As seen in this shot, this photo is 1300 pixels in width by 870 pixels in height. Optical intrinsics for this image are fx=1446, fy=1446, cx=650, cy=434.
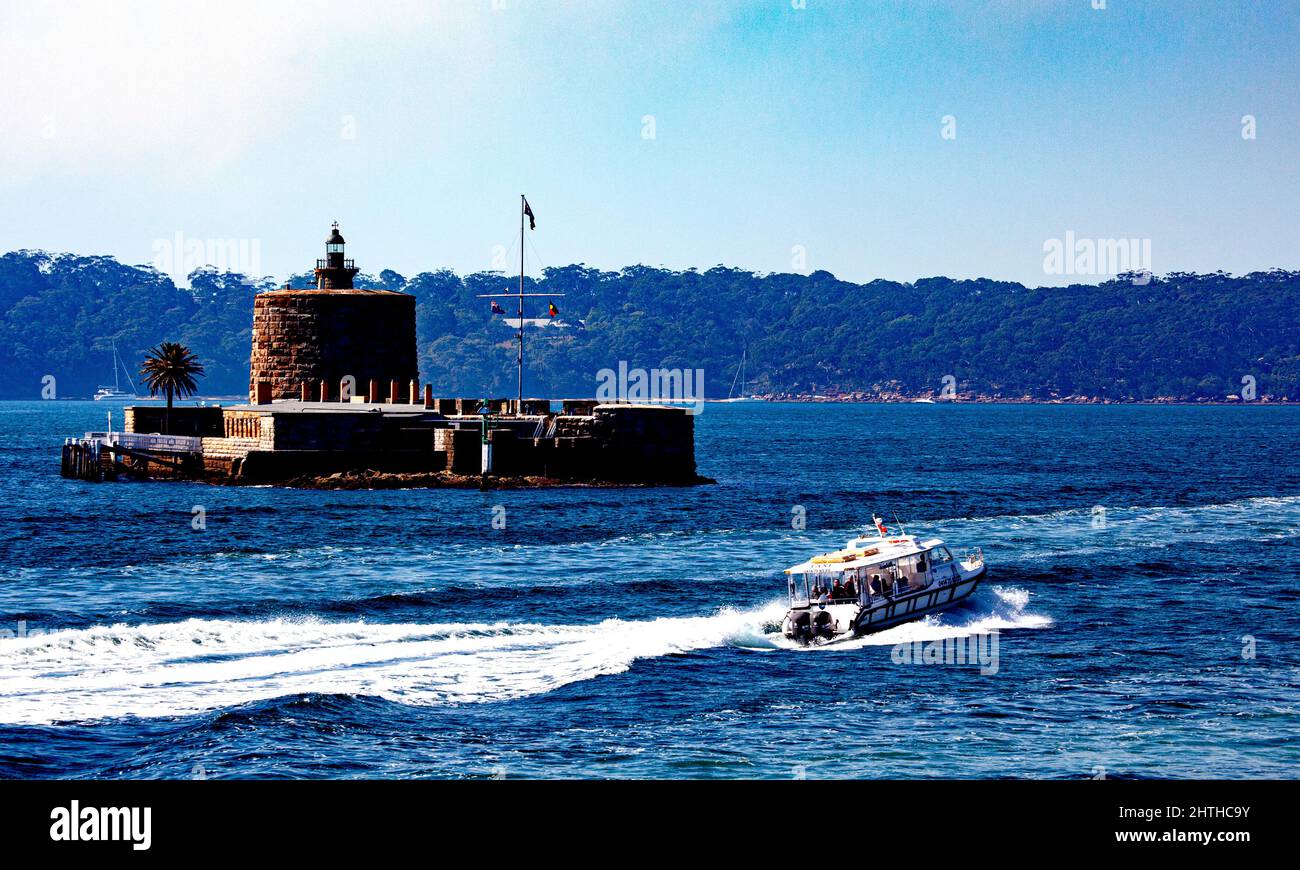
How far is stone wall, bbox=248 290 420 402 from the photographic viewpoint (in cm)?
8212

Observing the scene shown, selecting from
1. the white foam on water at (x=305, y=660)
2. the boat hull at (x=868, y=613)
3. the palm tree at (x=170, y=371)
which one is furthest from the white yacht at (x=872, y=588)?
the palm tree at (x=170, y=371)

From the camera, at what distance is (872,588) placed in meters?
34.8

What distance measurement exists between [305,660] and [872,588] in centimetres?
1351

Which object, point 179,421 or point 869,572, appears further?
point 179,421

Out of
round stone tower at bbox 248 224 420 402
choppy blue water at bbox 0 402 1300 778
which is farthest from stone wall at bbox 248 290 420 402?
choppy blue water at bbox 0 402 1300 778

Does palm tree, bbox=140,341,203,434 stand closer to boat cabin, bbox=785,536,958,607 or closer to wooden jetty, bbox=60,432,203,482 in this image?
wooden jetty, bbox=60,432,203,482

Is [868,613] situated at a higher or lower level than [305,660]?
higher

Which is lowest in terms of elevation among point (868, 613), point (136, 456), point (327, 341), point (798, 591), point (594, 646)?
point (594, 646)

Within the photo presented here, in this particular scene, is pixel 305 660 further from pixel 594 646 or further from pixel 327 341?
pixel 327 341

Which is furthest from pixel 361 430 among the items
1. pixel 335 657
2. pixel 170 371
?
pixel 335 657

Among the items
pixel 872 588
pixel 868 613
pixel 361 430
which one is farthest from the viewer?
pixel 361 430

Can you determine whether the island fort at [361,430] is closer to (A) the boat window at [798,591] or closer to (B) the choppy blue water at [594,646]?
(B) the choppy blue water at [594,646]

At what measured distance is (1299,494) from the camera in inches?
3093

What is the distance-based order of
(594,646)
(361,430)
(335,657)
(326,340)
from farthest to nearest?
(326,340) → (361,430) → (594,646) → (335,657)
